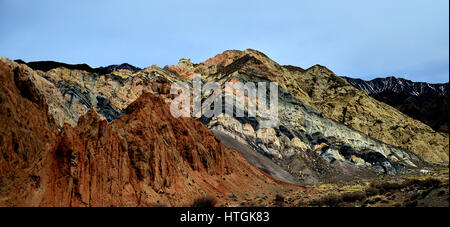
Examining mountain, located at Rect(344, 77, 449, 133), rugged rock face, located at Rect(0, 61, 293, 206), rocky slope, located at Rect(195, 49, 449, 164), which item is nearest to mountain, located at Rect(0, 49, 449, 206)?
rugged rock face, located at Rect(0, 61, 293, 206)

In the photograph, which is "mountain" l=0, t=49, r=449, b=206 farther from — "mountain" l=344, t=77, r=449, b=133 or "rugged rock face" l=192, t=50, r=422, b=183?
"mountain" l=344, t=77, r=449, b=133

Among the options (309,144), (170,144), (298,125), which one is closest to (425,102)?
(309,144)

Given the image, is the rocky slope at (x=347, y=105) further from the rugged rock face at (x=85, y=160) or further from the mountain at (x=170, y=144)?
the rugged rock face at (x=85, y=160)

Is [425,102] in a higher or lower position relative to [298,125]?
higher

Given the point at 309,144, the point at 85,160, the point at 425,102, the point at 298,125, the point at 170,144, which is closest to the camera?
the point at 85,160

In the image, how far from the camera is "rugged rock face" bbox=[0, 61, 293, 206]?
2348cm

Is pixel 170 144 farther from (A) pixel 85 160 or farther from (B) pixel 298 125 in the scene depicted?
(B) pixel 298 125

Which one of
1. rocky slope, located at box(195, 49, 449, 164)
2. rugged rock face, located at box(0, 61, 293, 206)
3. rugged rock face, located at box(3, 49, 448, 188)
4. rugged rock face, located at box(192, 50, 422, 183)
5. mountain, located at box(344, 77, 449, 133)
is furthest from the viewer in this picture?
rocky slope, located at box(195, 49, 449, 164)

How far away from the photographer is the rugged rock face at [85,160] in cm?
2348

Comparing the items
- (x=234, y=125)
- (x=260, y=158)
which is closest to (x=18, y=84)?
(x=260, y=158)

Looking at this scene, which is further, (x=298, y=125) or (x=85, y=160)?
(x=298, y=125)

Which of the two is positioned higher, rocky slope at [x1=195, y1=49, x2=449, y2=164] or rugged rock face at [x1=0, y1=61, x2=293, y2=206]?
rocky slope at [x1=195, y1=49, x2=449, y2=164]

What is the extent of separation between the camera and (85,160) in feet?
88.3
